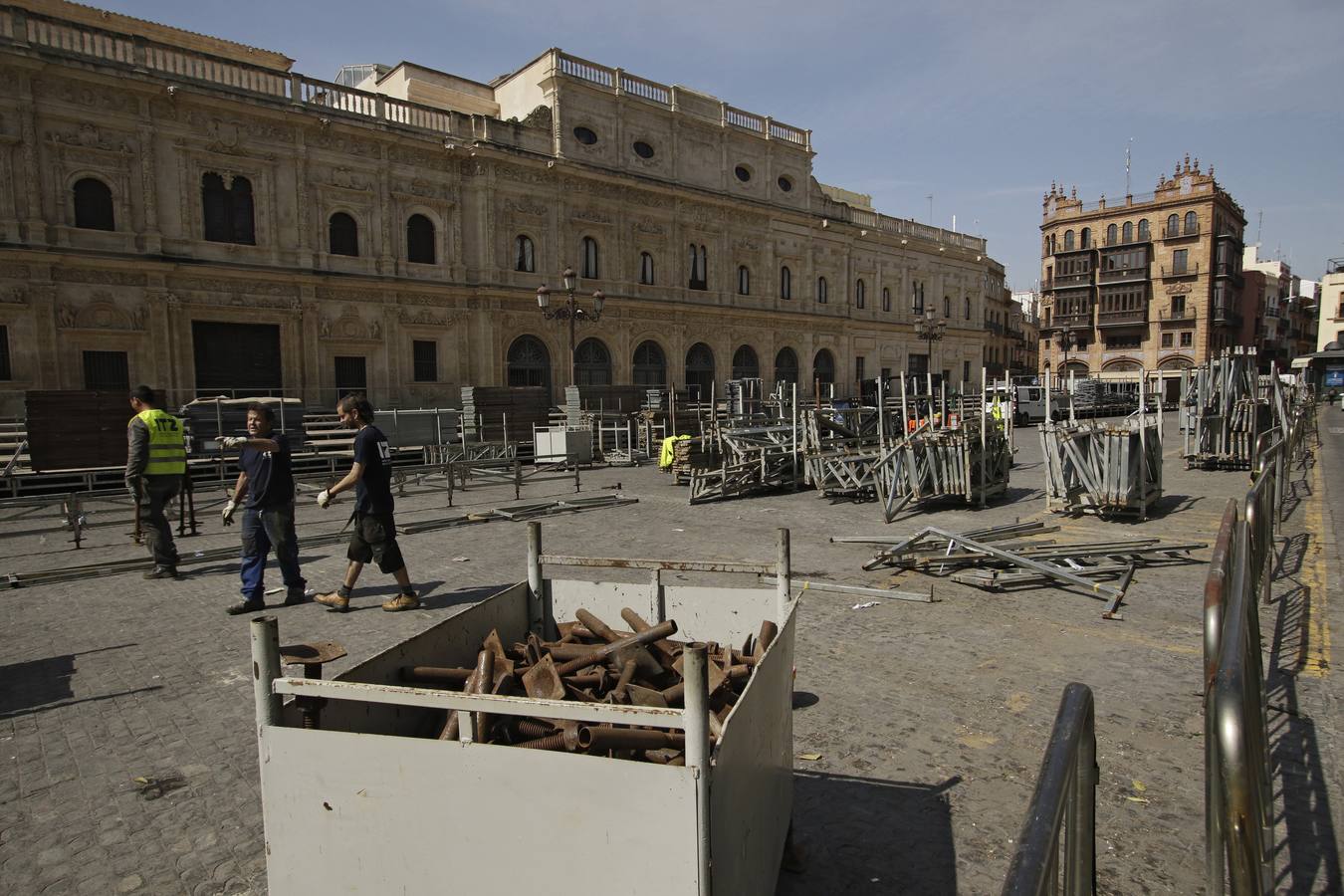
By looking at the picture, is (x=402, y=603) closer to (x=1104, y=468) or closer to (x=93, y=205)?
(x=1104, y=468)

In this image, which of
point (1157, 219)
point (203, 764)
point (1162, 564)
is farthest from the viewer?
point (1157, 219)

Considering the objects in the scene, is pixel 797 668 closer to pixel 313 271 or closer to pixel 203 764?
pixel 203 764

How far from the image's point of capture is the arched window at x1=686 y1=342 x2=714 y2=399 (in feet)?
113

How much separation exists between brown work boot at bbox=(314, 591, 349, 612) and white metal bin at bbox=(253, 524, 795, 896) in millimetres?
4792

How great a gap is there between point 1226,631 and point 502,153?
94.6ft

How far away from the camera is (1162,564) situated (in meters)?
8.02

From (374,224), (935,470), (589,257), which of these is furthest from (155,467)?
(589,257)

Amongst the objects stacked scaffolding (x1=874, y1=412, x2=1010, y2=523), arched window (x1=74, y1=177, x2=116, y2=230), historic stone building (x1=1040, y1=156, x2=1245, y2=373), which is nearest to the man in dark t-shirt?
stacked scaffolding (x1=874, y1=412, x2=1010, y2=523)

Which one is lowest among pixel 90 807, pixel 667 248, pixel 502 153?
pixel 90 807

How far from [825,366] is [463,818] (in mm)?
40592

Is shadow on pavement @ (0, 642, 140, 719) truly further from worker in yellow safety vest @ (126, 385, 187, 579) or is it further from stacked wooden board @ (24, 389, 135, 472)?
stacked wooden board @ (24, 389, 135, 472)

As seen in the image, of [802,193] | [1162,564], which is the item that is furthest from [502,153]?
[1162,564]

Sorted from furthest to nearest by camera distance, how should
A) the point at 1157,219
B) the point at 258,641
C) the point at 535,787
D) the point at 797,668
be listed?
1. the point at 1157,219
2. the point at 797,668
3. the point at 258,641
4. the point at 535,787

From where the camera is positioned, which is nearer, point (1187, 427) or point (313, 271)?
point (1187, 427)
